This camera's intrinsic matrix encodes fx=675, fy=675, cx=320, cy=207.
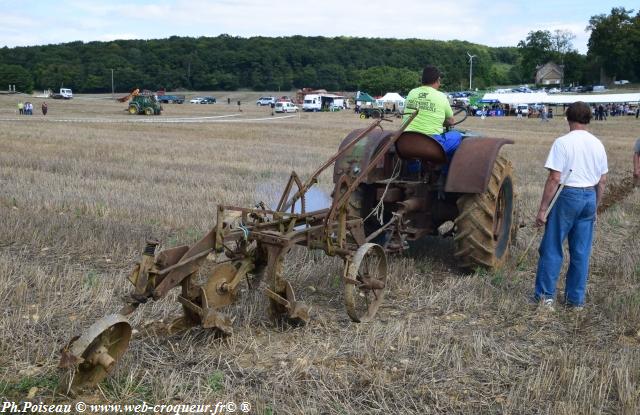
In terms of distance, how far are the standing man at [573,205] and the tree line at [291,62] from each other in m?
97.4

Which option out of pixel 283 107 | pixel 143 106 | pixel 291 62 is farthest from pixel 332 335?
pixel 291 62

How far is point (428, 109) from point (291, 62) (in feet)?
410

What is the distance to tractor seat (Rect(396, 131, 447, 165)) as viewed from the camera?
234 inches

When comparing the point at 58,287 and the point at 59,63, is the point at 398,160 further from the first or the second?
the point at 59,63

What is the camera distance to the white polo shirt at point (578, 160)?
526 cm

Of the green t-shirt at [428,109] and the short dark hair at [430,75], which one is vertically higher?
the short dark hair at [430,75]

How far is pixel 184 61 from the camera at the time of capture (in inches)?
4710

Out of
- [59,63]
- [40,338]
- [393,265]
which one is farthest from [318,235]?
[59,63]

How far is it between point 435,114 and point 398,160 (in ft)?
2.20

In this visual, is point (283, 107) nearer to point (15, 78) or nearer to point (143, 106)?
point (143, 106)

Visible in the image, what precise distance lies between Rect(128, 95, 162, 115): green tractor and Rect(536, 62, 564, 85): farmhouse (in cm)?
8858

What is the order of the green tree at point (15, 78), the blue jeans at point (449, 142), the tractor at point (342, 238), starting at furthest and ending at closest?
the green tree at point (15, 78)
the blue jeans at point (449, 142)
the tractor at point (342, 238)

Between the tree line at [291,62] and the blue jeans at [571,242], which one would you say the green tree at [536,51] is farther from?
the blue jeans at [571,242]

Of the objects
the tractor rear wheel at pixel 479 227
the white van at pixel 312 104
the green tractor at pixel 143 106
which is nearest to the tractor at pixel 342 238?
the tractor rear wheel at pixel 479 227
